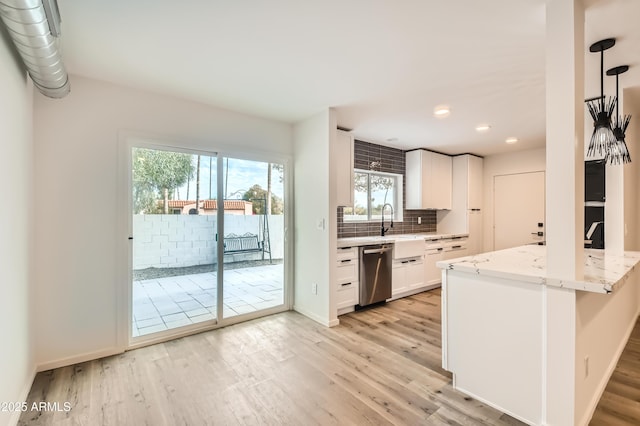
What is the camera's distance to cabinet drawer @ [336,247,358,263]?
3672 mm

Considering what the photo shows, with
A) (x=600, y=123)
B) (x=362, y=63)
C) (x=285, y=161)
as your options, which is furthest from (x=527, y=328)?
(x=285, y=161)

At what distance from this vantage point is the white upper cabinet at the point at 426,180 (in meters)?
5.15

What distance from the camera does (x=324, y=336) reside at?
3066 mm

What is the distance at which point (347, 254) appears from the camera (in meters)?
3.75

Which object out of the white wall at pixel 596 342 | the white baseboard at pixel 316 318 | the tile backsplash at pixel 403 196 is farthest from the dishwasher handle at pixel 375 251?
the white wall at pixel 596 342

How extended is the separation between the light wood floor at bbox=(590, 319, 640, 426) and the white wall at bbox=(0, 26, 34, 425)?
3415mm

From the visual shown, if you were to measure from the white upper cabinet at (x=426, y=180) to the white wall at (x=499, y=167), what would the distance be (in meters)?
0.92

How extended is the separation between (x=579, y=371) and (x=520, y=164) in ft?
15.5

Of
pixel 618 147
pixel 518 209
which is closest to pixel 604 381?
pixel 618 147

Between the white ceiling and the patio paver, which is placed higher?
the white ceiling

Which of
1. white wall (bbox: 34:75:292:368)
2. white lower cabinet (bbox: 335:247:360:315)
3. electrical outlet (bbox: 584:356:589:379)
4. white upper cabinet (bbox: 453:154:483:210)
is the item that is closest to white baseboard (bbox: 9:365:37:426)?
white wall (bbox: 34:75:292:368)

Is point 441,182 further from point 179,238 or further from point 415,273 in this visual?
point 179,238

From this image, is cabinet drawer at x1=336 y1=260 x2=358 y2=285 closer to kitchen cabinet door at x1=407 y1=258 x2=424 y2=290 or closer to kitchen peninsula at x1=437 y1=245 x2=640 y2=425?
kitchen cabinet door at x1=407 y1=258 x2=424 y2=290

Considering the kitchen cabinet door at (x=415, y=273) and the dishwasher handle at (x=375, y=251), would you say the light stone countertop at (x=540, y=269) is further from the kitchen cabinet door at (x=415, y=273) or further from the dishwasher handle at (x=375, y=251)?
the kitchen cabinet door at (x=415, y=273)
